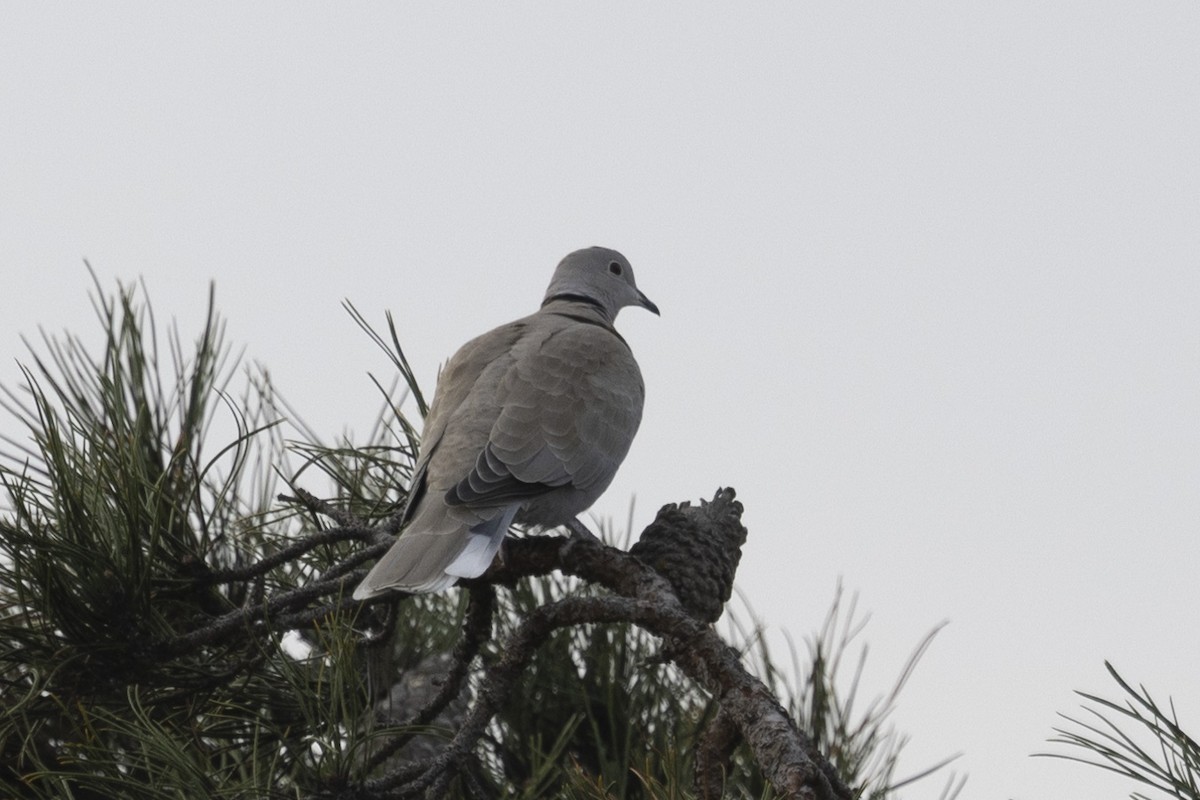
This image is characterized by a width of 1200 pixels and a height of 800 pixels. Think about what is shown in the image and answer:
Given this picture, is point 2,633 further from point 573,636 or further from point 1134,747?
point 1134,747

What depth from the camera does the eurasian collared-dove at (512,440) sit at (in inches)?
88.3

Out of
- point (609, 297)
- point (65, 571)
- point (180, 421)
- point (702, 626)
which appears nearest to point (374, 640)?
point (65, 571)

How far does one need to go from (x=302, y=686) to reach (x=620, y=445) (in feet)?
3.70

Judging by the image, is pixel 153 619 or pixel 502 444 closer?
pixel 153 619

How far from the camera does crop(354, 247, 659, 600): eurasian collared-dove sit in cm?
224

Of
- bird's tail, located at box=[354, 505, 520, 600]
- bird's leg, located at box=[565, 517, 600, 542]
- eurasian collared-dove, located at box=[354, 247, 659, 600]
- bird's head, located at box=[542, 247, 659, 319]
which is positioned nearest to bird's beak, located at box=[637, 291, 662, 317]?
bird's head, located at box=[542, 247, 659, 319]

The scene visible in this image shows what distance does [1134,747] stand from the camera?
1432 mm

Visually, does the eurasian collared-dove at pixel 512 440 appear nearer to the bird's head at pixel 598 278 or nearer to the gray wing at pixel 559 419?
the gray wing at pixel 559 419

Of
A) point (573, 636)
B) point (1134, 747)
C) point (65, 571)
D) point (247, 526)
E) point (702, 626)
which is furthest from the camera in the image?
point (573, 636)

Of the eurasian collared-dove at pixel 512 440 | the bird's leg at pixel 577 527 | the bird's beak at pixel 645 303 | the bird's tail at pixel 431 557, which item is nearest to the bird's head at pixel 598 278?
the bird's beak at pixel 645 303

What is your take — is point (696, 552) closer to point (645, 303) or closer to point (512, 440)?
point (512, 440)

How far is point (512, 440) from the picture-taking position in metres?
2.66

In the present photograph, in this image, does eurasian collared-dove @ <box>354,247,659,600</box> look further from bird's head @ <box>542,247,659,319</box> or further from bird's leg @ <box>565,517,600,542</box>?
bird's head @ <box>542,247,659,319</box>

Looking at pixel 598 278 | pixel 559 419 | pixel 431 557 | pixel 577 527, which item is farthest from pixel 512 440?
pixel 598 278
